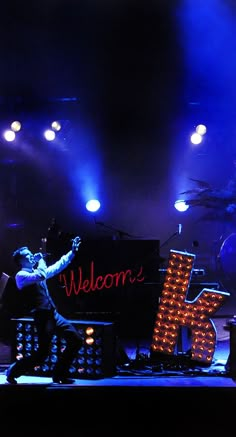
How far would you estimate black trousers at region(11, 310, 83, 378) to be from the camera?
6493 millimetres

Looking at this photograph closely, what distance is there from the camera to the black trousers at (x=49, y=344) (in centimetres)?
649

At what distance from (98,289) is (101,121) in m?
6.90

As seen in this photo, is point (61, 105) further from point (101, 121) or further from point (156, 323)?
point (156, 323)

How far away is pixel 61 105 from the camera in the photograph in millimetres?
11531

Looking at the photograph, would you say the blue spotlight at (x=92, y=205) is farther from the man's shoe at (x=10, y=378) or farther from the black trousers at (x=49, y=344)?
the man's shoe at (x=10, y=378)

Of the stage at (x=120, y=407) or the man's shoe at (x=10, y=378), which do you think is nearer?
the stage at (x=120, y=407)

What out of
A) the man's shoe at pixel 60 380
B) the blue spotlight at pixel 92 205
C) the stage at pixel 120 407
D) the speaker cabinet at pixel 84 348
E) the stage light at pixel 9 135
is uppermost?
the stage light at pixel 9 135

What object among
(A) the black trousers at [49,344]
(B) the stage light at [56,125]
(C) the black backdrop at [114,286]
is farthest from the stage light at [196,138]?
(A) the black trousers at [49,344]

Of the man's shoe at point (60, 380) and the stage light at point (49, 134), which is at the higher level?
the stage light at point (49, 134)

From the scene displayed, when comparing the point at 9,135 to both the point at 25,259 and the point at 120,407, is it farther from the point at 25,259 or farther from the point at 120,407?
the point at 120,407

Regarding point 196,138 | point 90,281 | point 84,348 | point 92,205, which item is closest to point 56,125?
point 92,205

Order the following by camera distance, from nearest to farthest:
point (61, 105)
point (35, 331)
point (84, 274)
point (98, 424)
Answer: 1. point (98, 424)
2. point (35, 331)
3. point (84, 274)
4. point (61, 105)

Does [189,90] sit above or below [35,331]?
above

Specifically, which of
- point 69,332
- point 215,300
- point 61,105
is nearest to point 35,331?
point 69,332
